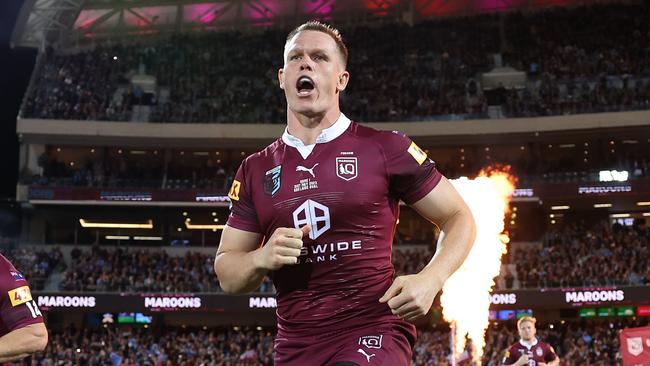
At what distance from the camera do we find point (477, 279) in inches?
1332

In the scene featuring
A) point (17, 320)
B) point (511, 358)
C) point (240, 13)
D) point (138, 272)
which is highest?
point (240, 13)

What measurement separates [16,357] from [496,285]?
34064 mm

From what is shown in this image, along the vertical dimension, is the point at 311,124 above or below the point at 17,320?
above

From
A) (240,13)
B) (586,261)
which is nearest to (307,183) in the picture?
(586,261)

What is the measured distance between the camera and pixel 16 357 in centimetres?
533

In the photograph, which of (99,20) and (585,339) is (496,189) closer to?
(585,339)

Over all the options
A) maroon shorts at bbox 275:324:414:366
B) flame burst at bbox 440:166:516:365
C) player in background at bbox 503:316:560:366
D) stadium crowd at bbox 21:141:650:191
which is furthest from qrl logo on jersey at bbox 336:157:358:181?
stadium crowd at bbox 21:141:650:191

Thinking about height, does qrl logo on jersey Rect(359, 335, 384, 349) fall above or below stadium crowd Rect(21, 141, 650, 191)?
below

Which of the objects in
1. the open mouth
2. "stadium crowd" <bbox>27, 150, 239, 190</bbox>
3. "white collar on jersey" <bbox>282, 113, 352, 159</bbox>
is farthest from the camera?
"stadium crowd" <bbox>27, 150, 239, 190</bbox>

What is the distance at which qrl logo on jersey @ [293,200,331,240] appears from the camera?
13.3 ft

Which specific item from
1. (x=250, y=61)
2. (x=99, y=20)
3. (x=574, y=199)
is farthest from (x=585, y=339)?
(x=99, y=20)

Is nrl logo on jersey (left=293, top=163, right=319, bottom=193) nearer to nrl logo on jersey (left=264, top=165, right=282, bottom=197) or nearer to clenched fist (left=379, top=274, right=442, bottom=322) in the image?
nrl logo on jersey (left=264, top=165, right=282, bottom=197)

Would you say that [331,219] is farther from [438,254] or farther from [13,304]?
[13,304]

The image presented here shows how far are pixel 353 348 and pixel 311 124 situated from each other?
4.12 ft
